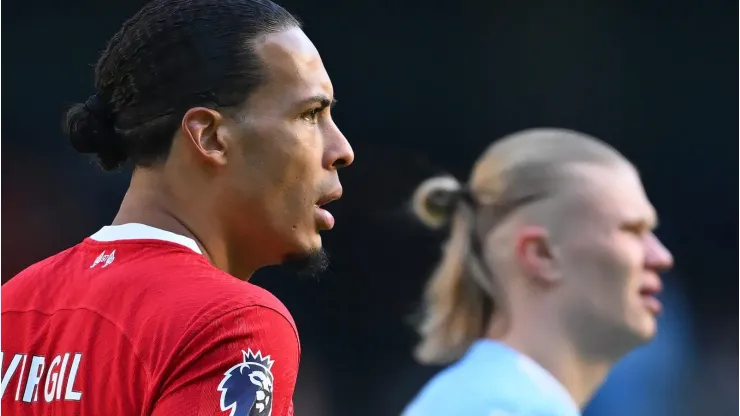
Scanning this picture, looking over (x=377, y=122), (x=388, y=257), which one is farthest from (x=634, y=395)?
(x=377, y=122)

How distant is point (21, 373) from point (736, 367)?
472cm

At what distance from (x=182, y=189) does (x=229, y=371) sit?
36cm

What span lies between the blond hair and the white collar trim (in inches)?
45.6

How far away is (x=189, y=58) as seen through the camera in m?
1.46

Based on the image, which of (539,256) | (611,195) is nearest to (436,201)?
(539,256)

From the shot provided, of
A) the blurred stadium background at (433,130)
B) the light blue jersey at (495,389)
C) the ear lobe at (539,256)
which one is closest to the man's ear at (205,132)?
the light blue jersey at (495,389)

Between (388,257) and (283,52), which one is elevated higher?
(283,52)

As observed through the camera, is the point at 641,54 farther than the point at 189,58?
Yes

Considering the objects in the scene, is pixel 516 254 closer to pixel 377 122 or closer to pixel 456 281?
pixel 456 281

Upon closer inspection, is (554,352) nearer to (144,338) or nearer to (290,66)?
(290,66)

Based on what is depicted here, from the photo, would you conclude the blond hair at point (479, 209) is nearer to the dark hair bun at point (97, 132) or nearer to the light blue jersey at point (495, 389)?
the light blue jersey at point (495, 389)

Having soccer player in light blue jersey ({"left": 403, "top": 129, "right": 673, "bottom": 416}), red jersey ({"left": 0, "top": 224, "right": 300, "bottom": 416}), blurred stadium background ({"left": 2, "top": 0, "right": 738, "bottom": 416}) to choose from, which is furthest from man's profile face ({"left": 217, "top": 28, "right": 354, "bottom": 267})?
blurred stadium background ({"left": 2, "top": 0, "right": 738, "bottom": 416})

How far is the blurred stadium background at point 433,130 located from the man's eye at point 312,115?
128 inches

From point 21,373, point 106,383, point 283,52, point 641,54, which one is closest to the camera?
point 106,383
